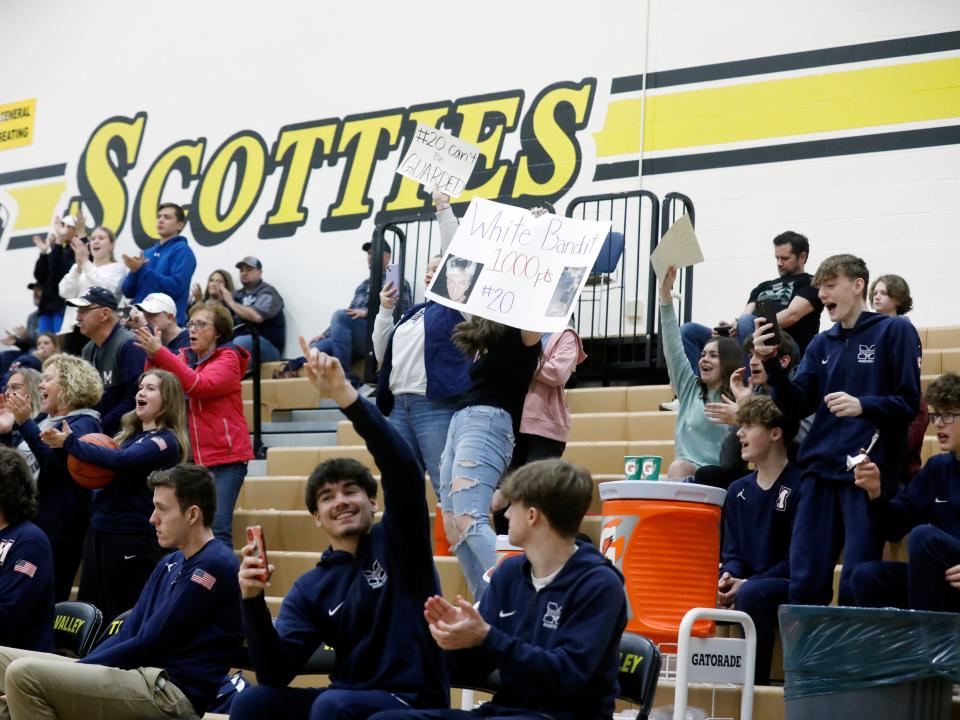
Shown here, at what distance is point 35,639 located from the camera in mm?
4711

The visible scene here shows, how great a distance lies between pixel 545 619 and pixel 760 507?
6.62 feet

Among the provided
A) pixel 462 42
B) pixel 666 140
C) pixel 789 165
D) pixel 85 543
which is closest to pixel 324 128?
pixel 462 42

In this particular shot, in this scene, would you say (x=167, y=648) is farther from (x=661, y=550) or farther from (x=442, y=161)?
(x=442, y=161)

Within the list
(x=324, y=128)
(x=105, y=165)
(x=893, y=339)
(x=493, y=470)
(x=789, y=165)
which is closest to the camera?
(x=893, y=339)

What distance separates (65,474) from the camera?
19.9ft

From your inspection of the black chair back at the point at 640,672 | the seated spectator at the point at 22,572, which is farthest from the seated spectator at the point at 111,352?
the black chair back at the point at 640,672

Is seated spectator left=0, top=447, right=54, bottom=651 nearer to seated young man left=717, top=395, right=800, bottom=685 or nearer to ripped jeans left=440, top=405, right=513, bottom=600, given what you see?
ripped jeans left=440, top=405, right=513, bottom=600

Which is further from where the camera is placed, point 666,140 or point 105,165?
point 105,165

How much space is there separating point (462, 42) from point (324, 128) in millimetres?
1340

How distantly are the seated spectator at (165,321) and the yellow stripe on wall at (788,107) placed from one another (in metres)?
3.52

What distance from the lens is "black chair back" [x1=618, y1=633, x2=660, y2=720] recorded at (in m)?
3.37

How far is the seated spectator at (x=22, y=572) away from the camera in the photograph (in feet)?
15.4

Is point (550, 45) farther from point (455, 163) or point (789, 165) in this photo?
point (455, 163)

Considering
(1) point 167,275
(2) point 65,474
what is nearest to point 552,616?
(2) point 65,474
